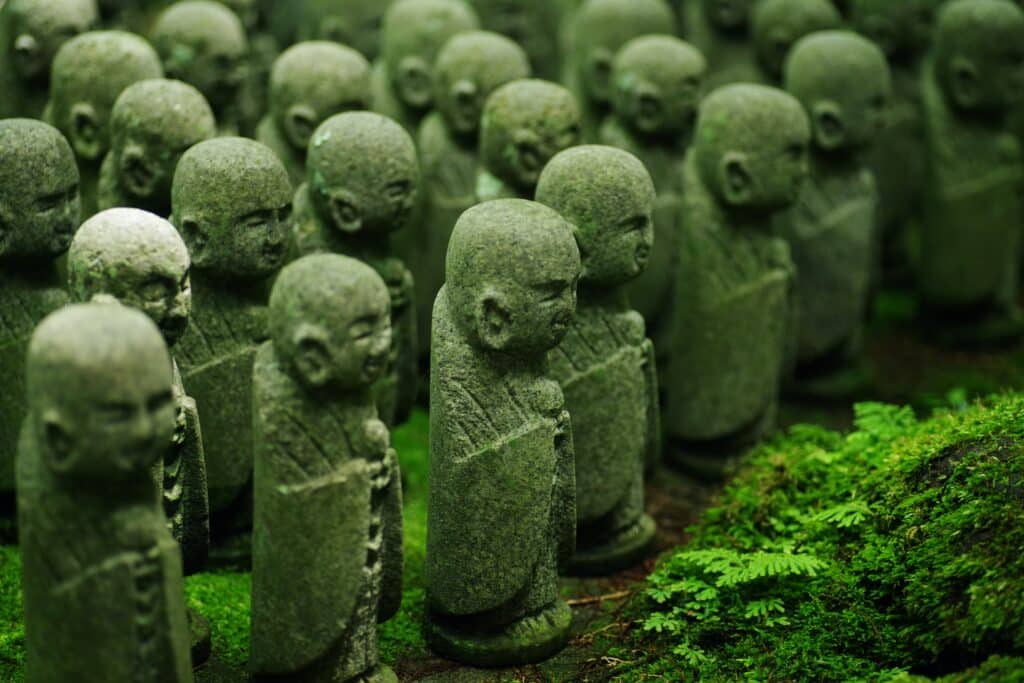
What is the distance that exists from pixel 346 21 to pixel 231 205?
4.65 metres

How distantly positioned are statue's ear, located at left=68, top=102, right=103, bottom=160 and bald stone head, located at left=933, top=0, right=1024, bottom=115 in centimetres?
562

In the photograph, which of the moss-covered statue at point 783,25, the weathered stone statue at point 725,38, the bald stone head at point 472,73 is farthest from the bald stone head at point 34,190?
the weathered stone statue at point 725,38

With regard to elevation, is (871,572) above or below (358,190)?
below

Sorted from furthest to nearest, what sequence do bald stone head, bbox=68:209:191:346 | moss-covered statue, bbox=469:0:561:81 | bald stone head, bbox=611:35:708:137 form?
moss-covered statue, bbox=469:0:561:81, bald stone head, bbox=611:35:708:137, bald stone head, bbox=68:209:191:346

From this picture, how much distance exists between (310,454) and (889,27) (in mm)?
7144

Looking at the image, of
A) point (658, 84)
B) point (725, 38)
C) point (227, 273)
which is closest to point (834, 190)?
point (658, 84)

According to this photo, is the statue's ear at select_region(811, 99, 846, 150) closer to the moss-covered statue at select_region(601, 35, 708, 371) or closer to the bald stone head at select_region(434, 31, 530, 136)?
the moss-covered statue at select_region(601, 35, 708, 371)

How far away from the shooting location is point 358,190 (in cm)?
628

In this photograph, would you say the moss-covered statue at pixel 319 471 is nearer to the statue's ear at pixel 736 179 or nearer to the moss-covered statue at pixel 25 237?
the moss-covered statue at pixel 25 237

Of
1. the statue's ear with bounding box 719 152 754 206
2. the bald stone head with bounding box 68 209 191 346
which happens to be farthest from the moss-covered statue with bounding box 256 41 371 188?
the bald stone head with bounding box 68 209 191 346

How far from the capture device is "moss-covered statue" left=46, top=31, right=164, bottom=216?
707 centimetres

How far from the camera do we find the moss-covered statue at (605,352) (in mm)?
5859

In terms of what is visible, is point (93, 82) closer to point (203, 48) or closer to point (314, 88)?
point (203, 48)

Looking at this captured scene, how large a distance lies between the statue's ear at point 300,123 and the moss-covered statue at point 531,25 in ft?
11.5
